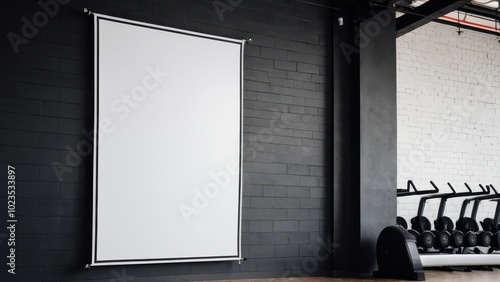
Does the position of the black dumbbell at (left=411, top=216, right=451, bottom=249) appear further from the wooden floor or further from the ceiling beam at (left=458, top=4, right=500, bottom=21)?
the ceiling beam at (left=458, top=4, right=500, bottom=21)

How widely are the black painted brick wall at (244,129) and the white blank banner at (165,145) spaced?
6.1 inches

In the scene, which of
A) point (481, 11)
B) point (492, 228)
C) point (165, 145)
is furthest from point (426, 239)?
point (165, 145)

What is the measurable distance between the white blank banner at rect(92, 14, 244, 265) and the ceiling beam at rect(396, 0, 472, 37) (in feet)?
8.61

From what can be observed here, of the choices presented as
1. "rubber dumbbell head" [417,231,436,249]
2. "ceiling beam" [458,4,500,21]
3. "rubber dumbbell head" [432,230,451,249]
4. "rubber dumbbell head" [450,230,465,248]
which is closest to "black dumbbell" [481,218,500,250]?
"rubber dumbbell head" [450,230,465,248]

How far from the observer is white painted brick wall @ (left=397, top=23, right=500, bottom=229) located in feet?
32.1

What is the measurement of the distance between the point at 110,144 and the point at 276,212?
7.37 feet

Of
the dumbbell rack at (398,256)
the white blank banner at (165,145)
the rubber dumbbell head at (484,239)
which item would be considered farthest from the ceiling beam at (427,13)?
the rubber dumbbell head at (484,239)

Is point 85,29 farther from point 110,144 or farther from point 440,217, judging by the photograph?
point 440,217

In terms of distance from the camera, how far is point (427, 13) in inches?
314

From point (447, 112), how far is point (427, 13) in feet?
8.97

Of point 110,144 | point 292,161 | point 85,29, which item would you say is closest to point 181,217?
point 110,144

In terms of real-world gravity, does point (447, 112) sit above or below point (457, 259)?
above

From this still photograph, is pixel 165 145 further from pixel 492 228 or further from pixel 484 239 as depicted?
pixel 492 228

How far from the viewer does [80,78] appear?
6.20m
